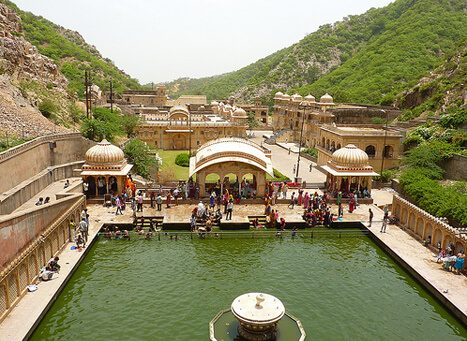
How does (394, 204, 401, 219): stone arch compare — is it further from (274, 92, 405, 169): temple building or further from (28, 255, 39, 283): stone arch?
(28, 255, 39, 283): stone arch

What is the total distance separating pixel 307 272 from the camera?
1678 centimetres

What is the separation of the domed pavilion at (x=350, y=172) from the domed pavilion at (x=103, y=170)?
14884 millimetres

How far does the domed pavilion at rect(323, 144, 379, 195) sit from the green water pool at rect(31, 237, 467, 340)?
293 inches

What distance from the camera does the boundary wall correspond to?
54.6ft

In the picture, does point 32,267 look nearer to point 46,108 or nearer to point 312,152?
point 46,108

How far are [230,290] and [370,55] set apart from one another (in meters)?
94.2

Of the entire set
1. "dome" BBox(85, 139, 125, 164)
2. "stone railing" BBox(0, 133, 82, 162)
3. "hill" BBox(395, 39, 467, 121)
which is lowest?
"dome" BBox(85, 139, 125, 164)

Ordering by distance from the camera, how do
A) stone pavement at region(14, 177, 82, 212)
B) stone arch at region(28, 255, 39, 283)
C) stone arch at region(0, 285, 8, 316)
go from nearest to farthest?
1. stone arch at region(0, 285, 8, 316)
2. stone arch at region(28, 255, 39, 283)
3. stone pavement at region(14, 177, 82, 212)

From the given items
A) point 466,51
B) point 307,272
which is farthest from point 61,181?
point 466,51

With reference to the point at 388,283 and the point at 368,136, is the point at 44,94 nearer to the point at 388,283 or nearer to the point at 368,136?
the point at 368,136

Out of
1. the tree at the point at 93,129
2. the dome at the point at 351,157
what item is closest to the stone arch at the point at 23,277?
the dome at the point at 351,157

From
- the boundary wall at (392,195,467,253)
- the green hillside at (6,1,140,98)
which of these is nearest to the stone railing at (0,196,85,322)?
the boundary wall at (392,195,467,253)

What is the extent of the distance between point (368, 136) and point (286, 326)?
89.0 feet

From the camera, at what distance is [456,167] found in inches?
1135
